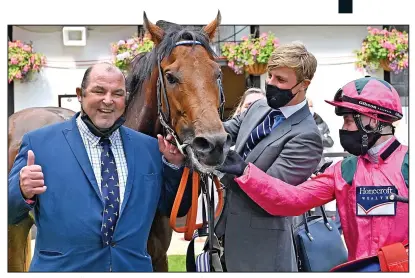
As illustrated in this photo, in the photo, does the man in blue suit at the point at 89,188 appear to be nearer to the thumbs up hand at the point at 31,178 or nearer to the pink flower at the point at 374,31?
the thumbs up hand at the point at 31,178

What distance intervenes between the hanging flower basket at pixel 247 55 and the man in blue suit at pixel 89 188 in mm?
5334

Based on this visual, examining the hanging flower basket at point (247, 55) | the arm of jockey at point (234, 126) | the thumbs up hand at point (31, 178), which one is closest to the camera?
the thumbs up hand at point (31, 178)

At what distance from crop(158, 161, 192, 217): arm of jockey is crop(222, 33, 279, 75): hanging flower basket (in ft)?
17.0

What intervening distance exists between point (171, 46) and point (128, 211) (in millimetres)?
863

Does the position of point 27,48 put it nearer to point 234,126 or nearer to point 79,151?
point 234,126

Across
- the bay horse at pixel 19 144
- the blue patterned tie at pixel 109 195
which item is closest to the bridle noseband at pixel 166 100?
the blue patterned tie at pixel 109 195

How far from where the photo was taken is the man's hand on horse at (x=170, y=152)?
271 cm

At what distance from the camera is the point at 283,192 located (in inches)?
109

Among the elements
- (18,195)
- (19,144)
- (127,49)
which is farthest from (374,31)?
(18,195)

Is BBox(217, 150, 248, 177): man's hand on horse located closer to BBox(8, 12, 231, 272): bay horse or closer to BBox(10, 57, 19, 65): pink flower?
BBox(8, 12, 231, 272): bay horse

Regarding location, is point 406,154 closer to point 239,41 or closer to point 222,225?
point 222,225

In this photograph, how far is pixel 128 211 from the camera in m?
2.55
